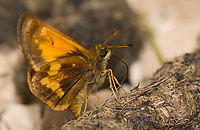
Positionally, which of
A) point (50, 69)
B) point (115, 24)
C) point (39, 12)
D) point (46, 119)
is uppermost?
point (39, 12)

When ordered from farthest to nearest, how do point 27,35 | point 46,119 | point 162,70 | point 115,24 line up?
point 115,24 → point 46,119 → point 162,70 → point 27,35

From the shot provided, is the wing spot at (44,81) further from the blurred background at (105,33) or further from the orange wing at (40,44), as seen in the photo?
the blurred background at (105,33)

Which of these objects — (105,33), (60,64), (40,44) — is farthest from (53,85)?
(105,33)

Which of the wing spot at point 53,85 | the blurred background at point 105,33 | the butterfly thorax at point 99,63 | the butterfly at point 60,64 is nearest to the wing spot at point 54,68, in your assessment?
the butterfly at point 60,64

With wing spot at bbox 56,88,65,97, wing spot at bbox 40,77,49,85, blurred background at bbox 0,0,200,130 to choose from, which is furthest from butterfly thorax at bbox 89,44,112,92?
blurred background at bbox 0,0,200,130

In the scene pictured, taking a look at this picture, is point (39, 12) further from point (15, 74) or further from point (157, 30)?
point (157, 30)

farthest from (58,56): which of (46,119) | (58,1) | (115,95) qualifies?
(58,1)

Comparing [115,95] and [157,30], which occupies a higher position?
[157,30]
